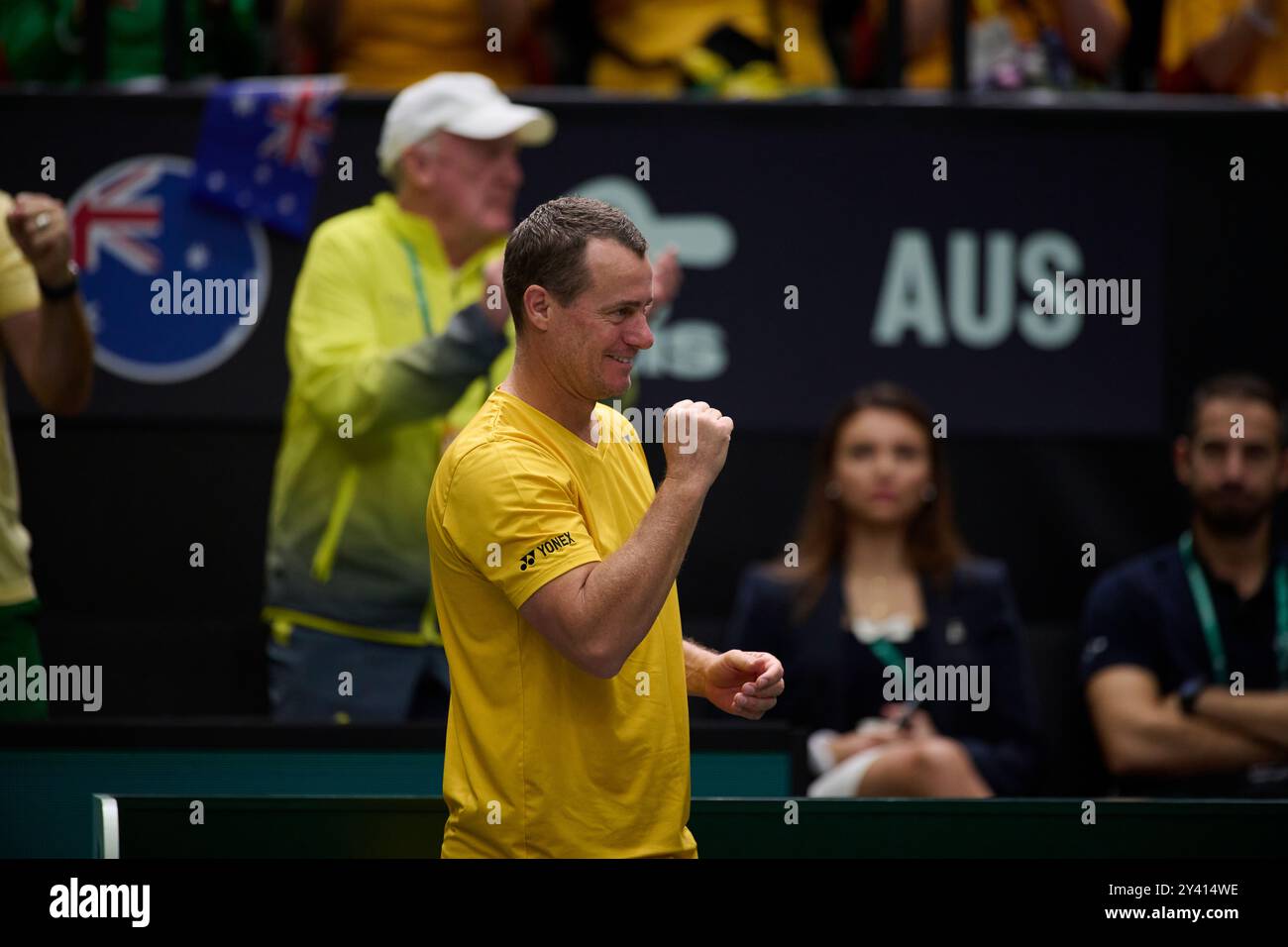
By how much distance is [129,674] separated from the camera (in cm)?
550

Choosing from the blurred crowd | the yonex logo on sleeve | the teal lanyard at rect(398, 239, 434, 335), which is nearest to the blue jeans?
the teal lanyard at rect(398, 239, 434, 335)

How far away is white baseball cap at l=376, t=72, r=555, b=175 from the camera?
504 cm

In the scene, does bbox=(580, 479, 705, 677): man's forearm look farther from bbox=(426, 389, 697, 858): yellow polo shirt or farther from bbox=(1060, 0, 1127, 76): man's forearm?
bbox=(1060, 0, 1127, 76): man's forearm

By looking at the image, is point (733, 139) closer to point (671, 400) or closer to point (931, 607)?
point (671, 400)

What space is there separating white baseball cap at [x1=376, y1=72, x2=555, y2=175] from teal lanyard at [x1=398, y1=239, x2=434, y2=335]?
0.25 metres

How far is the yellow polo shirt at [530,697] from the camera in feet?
9.75

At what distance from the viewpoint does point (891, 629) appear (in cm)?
528

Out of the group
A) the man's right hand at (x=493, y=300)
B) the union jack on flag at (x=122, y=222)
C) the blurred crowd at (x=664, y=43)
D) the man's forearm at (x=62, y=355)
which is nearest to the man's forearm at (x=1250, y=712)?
the blurred crowd at (x=664, y=43)

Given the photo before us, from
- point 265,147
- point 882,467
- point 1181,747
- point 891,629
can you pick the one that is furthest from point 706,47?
point 1181,747

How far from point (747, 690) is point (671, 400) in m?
2.61

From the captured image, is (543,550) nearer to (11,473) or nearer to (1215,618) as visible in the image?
(11,473)

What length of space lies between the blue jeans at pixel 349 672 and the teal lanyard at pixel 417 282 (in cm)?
91

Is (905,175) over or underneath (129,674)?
over
